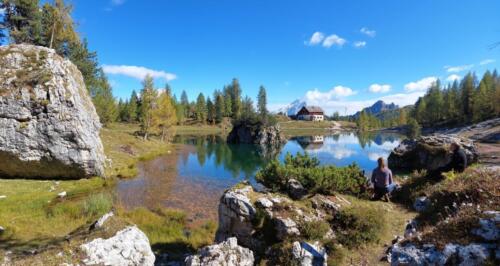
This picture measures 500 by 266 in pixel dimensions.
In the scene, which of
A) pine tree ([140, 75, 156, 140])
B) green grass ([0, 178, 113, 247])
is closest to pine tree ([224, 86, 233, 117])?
pine tree ([140, 75, 156, 140])

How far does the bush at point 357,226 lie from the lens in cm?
1051

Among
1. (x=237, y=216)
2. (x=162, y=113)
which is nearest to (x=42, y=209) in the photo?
(x=237, y=216)

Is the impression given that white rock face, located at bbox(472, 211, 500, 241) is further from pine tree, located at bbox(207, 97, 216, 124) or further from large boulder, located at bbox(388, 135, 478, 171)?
pine tree, located at bbox(207, 97, 216, 124)

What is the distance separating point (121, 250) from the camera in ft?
26.1

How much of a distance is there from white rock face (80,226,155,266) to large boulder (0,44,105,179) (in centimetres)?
2040

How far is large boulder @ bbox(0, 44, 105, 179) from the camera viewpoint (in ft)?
72.6

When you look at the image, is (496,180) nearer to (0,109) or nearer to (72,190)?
(72,190)

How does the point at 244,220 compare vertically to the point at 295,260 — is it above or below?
above

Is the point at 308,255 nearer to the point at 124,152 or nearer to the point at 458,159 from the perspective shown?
the point at 458,159

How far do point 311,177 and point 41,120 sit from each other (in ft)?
80.0

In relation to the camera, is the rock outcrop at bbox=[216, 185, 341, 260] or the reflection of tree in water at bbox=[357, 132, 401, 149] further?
the reflection of tree in water at bbox=[357, 132, 401, 149]

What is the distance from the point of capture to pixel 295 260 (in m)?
9.16

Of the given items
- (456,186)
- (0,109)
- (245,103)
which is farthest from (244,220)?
(245,103)

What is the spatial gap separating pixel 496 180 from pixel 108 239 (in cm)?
1231
